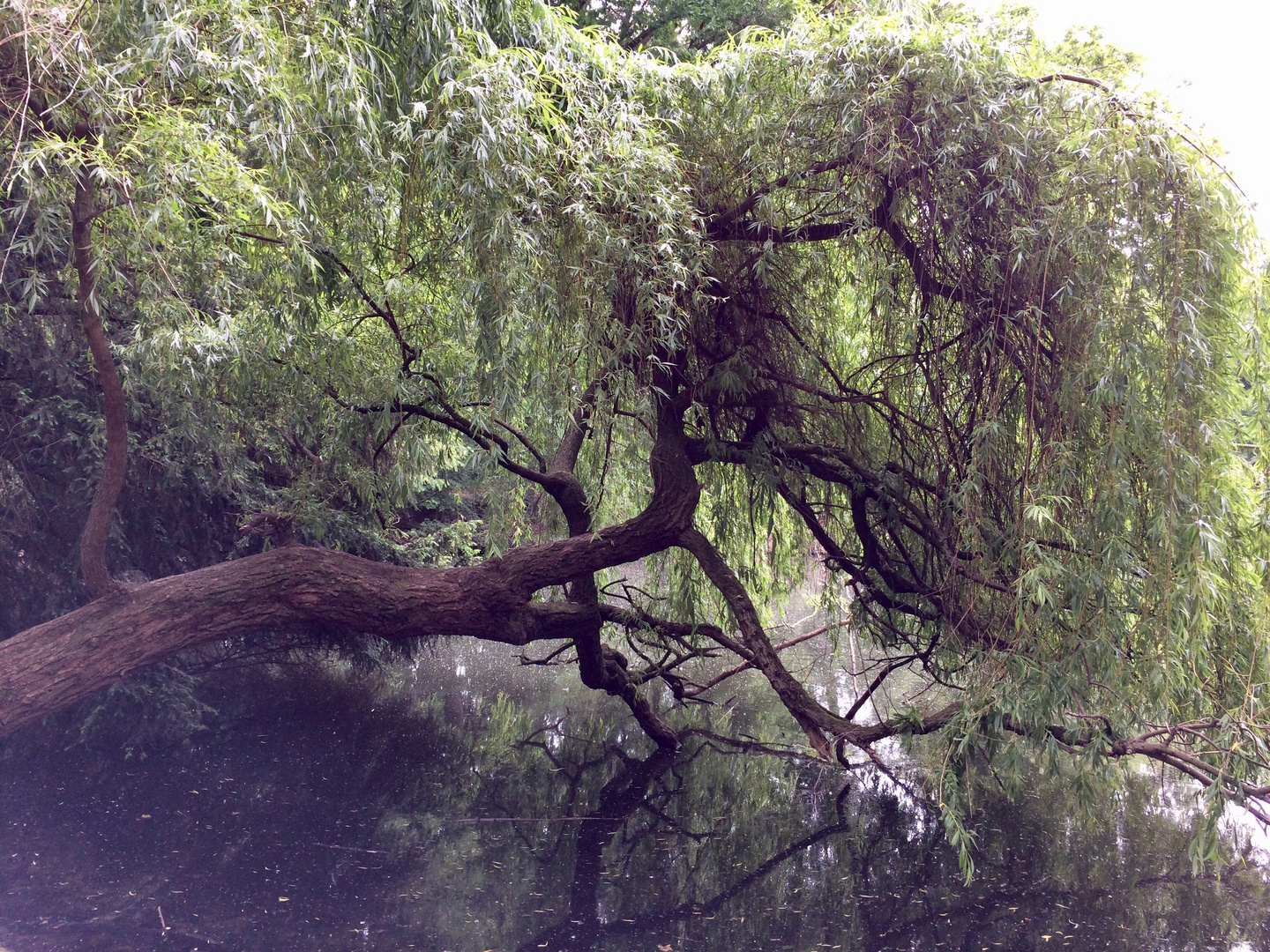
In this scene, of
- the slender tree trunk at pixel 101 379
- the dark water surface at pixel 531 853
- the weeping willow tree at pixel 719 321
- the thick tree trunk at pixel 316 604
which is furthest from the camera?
the thick tree trunk at pixel 316 604

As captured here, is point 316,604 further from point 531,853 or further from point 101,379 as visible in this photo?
point 531,853

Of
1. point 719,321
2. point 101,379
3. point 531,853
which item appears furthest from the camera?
point 719,321

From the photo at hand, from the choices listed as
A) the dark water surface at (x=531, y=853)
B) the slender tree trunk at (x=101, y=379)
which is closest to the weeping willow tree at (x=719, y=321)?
the slender tree trunk at (x=101, y=379)

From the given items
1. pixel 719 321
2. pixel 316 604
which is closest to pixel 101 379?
pixel 316 604

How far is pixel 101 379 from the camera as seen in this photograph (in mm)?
3436

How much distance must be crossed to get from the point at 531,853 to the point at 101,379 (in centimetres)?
257

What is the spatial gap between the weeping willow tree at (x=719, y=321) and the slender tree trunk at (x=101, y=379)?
0.05 ft

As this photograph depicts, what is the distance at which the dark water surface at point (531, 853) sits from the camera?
318 centimetres

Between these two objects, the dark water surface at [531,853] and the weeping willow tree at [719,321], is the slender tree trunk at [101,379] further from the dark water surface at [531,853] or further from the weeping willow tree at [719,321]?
the dark water surface at [531,853]

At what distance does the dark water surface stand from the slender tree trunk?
1221mm

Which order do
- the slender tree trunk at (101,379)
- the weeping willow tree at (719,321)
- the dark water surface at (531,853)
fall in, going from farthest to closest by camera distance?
the dark water surface at (531,853) → the slender tree trunk at (101,379) → the weeping willow tree at (719,321)

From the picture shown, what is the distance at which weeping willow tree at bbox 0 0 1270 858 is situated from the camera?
278 cm

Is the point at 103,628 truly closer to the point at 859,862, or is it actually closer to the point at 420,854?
the point at 420,854

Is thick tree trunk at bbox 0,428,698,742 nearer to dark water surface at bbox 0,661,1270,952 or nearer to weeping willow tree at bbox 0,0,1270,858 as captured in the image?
weeping willow tree at bbox 0,0,1270,858
